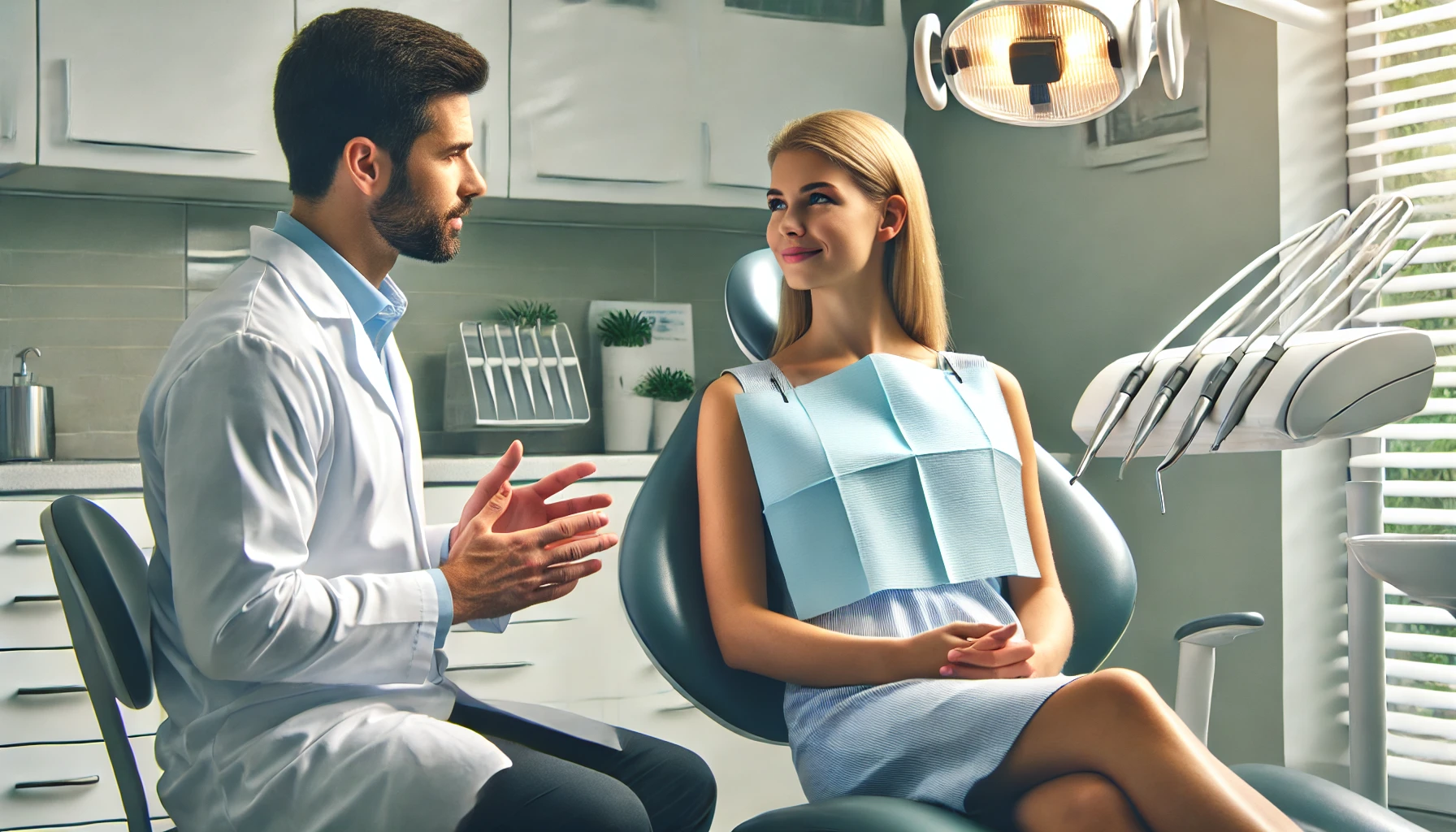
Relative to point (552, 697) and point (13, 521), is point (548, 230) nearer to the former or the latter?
point (552, 697)

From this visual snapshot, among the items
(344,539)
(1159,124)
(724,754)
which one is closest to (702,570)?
(344,539)

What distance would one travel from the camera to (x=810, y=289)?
5.52 feet

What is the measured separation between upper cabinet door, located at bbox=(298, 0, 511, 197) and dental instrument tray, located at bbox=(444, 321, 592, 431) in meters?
0.41

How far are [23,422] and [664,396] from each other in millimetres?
1428

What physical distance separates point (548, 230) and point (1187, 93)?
1585 mm

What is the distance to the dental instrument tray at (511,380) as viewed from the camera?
2887 millimetres

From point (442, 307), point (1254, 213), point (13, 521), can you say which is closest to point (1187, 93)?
point (1254, 213)

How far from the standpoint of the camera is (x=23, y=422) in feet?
7.98

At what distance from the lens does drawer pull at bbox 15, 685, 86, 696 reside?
6.92 ft

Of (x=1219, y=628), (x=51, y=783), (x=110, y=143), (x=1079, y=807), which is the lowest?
(x=51, y=783)

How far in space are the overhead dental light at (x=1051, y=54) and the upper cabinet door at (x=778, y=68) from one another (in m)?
1.50

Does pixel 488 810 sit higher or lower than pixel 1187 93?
lower

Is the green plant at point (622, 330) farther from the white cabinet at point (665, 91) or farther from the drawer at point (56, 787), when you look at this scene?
the drawer at point (56, 787)

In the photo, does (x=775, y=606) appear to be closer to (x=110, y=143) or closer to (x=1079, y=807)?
(x=1079, y=807)
